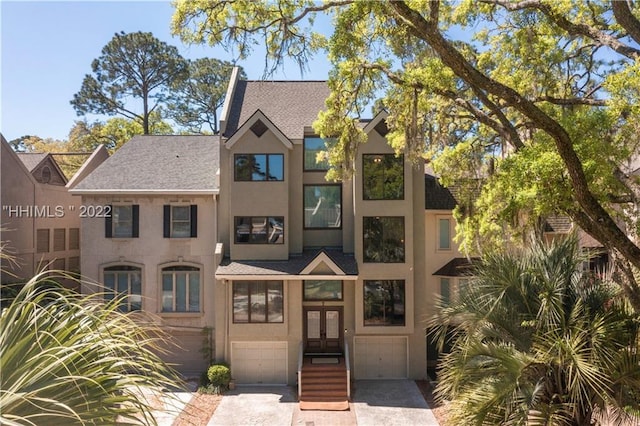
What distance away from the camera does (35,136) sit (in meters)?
41.2

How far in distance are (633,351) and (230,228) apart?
48.2 feet

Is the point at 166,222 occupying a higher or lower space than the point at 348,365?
higher

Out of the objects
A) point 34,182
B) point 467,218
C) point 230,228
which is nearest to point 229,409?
point 230,228

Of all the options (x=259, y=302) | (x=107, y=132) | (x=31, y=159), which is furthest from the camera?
(x=107, y=132)

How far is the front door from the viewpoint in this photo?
17.8 meters

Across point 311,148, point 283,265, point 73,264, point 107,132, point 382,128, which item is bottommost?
point 73,264

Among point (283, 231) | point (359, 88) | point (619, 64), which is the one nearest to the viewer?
point (359, 88)

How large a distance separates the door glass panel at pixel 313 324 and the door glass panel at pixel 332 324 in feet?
1.32

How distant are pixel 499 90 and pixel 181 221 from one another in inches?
582

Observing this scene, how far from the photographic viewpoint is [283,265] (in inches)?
677

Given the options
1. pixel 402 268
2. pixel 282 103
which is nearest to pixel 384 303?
pixel 402 268

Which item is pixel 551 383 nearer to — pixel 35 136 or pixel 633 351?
pixel 633 351

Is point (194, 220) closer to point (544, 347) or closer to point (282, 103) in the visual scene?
point (282, 103)

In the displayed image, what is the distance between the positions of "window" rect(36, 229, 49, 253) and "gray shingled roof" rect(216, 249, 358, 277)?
9.55 metres
